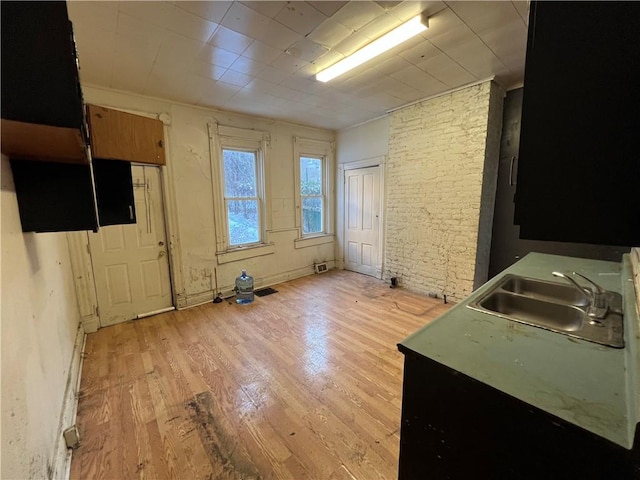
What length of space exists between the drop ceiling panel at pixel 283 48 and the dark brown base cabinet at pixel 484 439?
2.30 m

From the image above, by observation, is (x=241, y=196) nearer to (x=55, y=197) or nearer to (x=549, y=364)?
(x=55, y=197)

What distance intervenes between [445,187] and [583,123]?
3.10 m

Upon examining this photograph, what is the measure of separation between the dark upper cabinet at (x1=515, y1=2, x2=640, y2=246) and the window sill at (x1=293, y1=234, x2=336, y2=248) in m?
4.34

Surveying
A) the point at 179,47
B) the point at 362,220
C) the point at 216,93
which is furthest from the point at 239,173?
the point at 362,220

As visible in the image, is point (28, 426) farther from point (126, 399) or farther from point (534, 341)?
point (534, 341)

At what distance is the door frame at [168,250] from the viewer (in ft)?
9.84

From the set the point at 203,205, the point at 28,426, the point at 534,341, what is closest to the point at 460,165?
the point at 534,341

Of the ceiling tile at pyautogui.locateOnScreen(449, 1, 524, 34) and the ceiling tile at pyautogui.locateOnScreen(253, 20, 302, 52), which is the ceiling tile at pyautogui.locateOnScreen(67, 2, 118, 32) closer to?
the ceiling tile at pyautogui.locateOnScreen(253, 20, 302, 52)

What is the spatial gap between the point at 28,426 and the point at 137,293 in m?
2.66

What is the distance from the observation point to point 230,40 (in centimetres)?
217

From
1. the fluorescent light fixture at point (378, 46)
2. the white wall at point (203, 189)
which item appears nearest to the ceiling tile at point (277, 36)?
the fluorescent light fixture at point (378, 46)

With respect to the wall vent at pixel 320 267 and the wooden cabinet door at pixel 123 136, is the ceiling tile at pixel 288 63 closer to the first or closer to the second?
the wooden cabinet door at pixel 123 136

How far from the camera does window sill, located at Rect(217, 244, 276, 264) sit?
163 inches

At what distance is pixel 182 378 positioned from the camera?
227 cm
